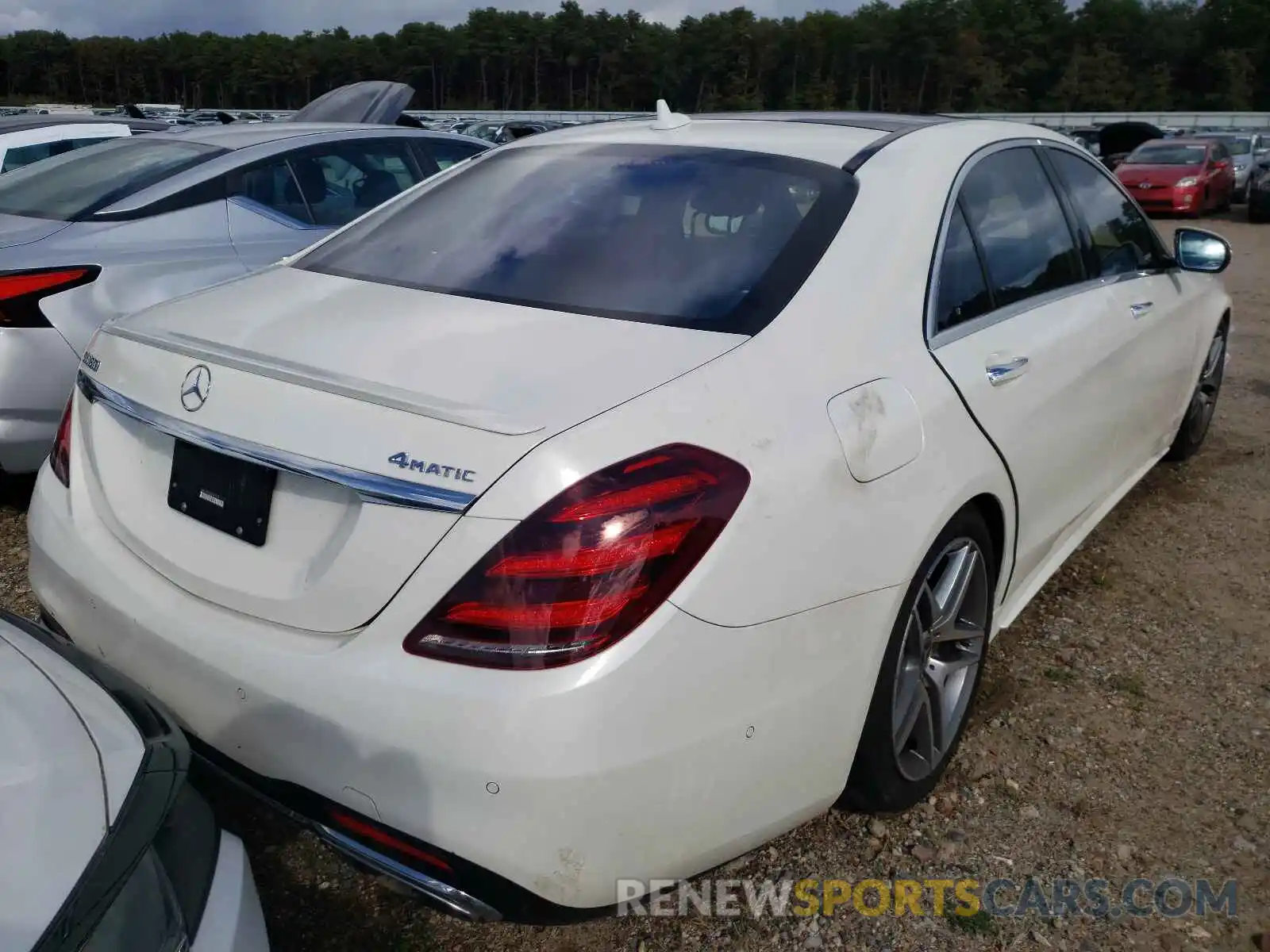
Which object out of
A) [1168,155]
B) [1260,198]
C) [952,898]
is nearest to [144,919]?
[952,898]

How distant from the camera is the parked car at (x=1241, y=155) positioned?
21156mm

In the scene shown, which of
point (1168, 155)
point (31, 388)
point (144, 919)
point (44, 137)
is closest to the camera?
point (144, 919)

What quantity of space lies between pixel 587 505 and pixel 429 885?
0.68 meters

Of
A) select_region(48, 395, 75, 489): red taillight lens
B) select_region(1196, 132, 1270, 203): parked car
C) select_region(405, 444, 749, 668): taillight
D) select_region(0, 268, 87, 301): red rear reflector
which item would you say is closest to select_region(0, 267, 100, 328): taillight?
select_region(0, 268, 87, 301): red rear reflector

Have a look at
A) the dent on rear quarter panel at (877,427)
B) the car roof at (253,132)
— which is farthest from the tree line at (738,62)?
the dent on rear quarter panel at (877,427)

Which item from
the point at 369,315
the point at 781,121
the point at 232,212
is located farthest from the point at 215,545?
the point at 232,212

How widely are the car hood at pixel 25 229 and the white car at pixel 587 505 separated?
1.99m

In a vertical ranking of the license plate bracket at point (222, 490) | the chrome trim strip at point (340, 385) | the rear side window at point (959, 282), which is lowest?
the license plate bracket at point (222, 490)

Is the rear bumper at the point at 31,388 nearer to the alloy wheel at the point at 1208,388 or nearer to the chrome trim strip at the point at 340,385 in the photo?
the chrome trim strip at the point at 340,385

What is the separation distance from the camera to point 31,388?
372 cm

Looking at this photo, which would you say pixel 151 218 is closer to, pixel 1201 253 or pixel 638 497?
pixel 638 497

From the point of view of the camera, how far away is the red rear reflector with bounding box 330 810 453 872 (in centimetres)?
165

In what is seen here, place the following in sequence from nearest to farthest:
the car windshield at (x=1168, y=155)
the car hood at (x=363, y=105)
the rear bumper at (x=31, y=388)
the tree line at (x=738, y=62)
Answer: the rear bumper at (x=31, y=388)
the car hood at (x=363, y=105)
the car windshield at (x=1168, y=155)
the tree line at (x=738, y=62)

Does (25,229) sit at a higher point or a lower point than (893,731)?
higher
